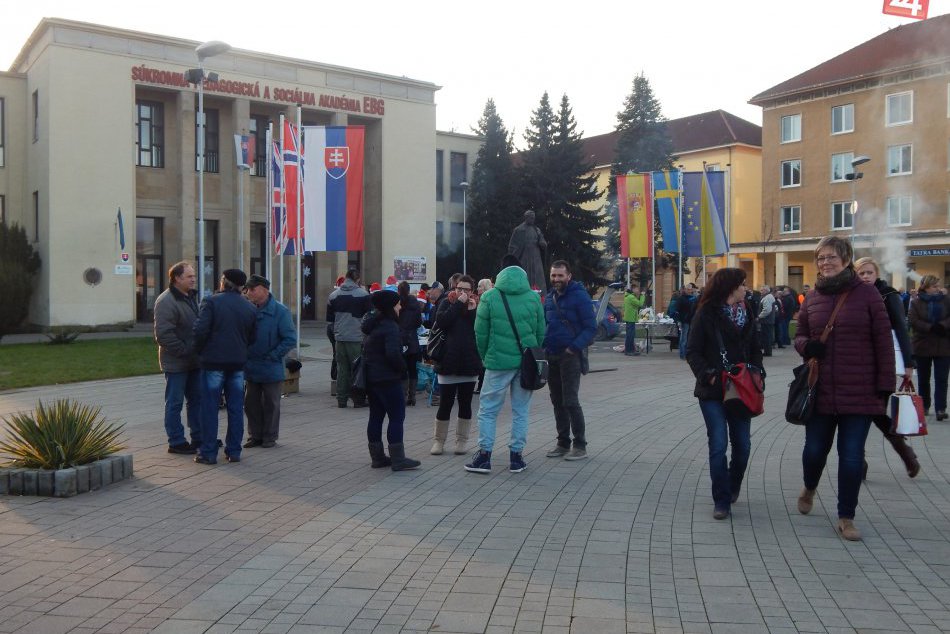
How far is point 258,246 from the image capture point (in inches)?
1789

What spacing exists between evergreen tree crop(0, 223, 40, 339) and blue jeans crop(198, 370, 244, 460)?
22.5 m

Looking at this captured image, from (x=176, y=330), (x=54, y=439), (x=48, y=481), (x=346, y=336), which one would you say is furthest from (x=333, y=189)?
(x=48, y=481)

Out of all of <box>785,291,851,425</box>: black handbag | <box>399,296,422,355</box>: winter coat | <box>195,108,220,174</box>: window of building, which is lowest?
<box>785,291,851,425</box>: black handbag

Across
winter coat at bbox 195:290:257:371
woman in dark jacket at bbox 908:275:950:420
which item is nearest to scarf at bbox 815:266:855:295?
winter coat at bbox 195:290:257:371

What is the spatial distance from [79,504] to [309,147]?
10.6 metres

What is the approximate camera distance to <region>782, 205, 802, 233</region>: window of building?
187 feet

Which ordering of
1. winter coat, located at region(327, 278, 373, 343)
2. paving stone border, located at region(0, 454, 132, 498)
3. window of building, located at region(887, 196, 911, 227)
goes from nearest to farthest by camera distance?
paving stone border, located at region(0, 454, 132, 498) → winter coat, located at region(327, 278, 373, 343) → window of building, located at region(887, 196, 911, 227)

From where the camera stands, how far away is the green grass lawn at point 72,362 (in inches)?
692

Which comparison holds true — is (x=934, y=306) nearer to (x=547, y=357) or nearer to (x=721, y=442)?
(x=547, y=357)

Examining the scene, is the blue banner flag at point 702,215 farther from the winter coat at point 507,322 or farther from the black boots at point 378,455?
the black boots at point 378,455

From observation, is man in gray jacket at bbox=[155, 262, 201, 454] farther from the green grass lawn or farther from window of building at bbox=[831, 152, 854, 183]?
window of building at bbox=[831, 152, 854, 183]

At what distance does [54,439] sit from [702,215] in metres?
21.5

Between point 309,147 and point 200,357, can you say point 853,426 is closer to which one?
point 200,357

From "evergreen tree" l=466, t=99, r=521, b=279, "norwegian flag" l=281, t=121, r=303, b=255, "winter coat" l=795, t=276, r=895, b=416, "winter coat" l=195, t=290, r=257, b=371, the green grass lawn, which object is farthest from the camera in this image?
"evergreen tree" l=466, t=99, r=521, b=279
